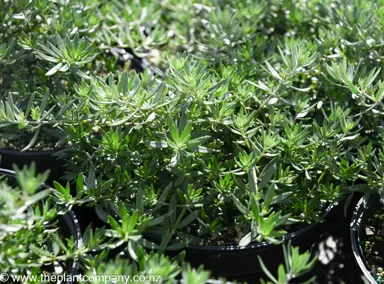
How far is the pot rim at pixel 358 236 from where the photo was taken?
1.28 m

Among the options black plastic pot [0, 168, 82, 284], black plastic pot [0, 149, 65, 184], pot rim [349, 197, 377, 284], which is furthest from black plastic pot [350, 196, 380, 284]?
black plastic pot [0, 149, 65, 184]

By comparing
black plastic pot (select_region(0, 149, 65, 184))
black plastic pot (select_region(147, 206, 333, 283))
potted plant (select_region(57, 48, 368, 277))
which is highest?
potted plant (select_region(57, 48, 368, 277))

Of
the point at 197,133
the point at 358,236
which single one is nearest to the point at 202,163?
→ the point at 197,133

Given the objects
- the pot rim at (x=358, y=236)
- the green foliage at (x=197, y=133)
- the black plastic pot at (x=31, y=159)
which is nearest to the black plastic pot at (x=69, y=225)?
the green foliage at (x=197, y=133)

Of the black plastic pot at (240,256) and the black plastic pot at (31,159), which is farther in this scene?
the black plastic pot at (31,159)

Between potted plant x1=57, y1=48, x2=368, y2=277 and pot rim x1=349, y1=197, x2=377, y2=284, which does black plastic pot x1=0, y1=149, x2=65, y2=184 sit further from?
pot rim x1=349, y1=197, x2=377, y2=284

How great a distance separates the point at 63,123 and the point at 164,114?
0.74ft

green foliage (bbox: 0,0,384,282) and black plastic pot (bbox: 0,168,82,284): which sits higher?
green foliage (bbox: 0,0,384,282)

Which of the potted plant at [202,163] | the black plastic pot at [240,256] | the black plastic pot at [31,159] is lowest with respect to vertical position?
the black plastic pot at [240,256]

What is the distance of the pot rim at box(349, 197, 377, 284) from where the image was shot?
50.2 inches

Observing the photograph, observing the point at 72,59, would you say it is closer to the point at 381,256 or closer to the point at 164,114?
the point at 164,114

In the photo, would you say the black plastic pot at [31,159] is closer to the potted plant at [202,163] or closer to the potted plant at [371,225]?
the potted plant at [202,163]

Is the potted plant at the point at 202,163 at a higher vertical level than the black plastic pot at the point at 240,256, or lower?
higher

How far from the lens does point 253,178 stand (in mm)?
1236
